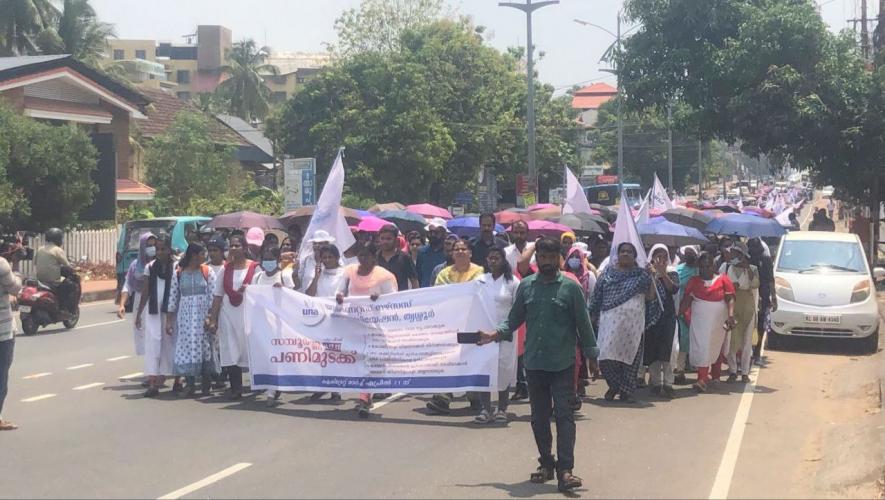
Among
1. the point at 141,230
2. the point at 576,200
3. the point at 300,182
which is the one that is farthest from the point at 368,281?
the point at 300,182

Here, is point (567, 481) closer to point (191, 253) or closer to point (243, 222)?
point (191, 253)

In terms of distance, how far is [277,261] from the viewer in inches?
465

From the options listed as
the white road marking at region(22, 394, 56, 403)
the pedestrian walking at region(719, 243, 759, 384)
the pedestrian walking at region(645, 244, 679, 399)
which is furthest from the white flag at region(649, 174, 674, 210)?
the white road marking at region(22, 394, 56, 403)

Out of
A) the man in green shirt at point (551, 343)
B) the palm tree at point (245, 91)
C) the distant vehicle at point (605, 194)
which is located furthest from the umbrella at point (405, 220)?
the palm tree at point (245, 91)

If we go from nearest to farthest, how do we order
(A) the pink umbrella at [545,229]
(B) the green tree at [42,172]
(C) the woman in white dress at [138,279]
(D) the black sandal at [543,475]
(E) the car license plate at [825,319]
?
(D) the black sandal at [543,475] < (C) the woman in white dress at [138,279] < (E) the car license plate at [825,319] < (A) the pink umbrella at [545,229] < (B) the green tree at [42,172]

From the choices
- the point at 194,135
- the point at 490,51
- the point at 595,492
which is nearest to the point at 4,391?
the point at 595,492

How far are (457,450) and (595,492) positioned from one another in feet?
5.25

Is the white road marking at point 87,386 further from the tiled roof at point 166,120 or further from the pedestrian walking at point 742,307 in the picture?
the tiled roof at point 166,120

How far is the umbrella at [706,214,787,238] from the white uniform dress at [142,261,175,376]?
9.02 metres

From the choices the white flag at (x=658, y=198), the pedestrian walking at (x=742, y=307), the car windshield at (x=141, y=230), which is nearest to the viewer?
the pedestrian walking at (x=742, y=307)

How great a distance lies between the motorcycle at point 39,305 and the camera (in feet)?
55.3

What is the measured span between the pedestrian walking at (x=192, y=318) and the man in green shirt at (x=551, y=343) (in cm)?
460

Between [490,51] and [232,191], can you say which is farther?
[490,51]

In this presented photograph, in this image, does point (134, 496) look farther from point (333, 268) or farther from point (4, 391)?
point (333, 268)
